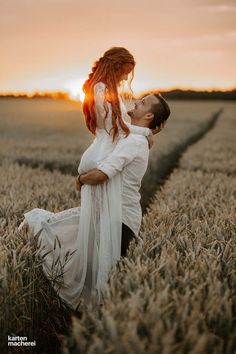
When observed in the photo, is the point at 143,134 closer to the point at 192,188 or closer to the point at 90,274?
the point at 90,274

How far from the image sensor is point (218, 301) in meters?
2.50

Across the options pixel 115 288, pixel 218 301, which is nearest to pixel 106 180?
pixel 115 288

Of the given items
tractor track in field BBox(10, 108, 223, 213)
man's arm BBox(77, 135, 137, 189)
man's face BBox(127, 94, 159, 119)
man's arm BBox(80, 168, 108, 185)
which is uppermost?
man's face BBox(127, 94, 159, 119)

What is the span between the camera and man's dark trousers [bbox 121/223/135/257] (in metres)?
3.76

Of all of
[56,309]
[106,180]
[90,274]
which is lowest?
[56,309]

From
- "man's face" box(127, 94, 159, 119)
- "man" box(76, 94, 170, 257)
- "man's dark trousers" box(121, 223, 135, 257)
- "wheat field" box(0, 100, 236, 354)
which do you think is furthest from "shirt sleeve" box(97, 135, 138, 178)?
"wheat field" box(0, 100, 236, 354)

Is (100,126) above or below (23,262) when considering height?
above

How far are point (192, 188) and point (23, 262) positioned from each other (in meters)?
4.83

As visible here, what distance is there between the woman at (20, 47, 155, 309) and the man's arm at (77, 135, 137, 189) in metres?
0.08

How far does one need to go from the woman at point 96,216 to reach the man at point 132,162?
8cm

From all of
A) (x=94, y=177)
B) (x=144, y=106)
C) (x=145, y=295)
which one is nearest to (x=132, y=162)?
(x=94, y=177)

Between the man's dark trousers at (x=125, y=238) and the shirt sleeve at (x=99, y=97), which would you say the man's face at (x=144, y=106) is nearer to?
the shirt sleeve at (x=99, y=97)

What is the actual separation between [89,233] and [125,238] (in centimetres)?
29

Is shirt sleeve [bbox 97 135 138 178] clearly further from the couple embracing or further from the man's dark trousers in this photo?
the man's dark trousers
